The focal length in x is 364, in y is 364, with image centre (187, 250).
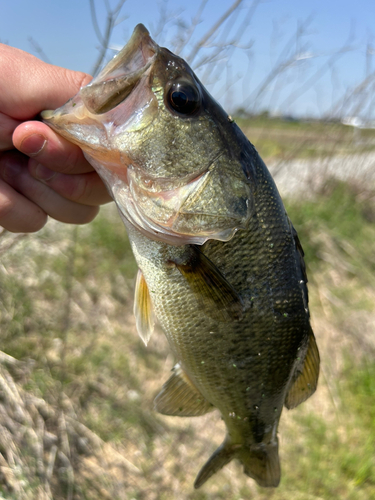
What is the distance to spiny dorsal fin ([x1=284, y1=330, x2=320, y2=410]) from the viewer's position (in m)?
1.52

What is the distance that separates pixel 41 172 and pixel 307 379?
4.65 ft

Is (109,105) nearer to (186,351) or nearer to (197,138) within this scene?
(197,138)

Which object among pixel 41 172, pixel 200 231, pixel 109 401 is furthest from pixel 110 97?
pixel 109 401

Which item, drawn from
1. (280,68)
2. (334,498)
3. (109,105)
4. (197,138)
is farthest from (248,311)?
(280,68)

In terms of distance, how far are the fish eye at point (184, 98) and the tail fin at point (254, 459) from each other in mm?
1427

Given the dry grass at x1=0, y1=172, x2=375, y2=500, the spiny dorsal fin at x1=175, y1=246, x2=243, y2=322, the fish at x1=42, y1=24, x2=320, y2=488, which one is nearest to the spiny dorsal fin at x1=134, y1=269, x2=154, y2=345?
the fish at x1=42, y1=24, x2=320, y2=488

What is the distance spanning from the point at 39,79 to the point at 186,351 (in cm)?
113

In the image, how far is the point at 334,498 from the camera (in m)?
2.85

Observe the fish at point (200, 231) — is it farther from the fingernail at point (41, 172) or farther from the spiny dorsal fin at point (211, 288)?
the fingernail at point (41, 172)

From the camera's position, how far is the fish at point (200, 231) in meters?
1.10

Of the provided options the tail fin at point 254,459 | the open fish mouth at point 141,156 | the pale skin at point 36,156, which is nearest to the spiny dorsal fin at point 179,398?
the tail fin at point 254,459

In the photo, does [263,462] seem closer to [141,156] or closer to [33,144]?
[141,156]

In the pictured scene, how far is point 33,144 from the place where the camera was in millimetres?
1268

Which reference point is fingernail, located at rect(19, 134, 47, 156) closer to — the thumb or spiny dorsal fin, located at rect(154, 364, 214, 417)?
the thumb
